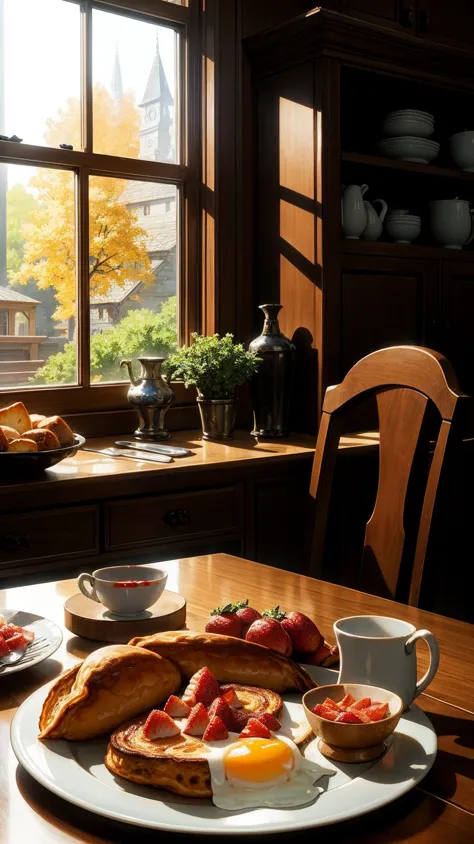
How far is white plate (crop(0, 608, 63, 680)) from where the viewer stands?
98cm

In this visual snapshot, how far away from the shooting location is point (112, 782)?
2.41 feet

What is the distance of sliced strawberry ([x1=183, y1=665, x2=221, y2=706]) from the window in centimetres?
197

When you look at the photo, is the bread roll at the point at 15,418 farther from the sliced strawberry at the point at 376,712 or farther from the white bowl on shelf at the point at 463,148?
the white bowl on shelf at the point at 463,148

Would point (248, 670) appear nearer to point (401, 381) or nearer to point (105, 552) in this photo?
point (401, 381)

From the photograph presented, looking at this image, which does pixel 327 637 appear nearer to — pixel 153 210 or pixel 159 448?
pixel 159 448

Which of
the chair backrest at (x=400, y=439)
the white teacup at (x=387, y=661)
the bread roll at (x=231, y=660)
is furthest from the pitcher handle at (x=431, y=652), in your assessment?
the chair backrest at (x=400, y=439)

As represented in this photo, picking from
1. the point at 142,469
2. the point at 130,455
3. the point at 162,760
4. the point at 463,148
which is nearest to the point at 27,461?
the point at 142,469

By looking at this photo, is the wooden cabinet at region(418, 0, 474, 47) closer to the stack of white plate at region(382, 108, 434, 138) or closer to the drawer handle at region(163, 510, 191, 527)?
the stack of white plate at region(382, 108, 434, 138)

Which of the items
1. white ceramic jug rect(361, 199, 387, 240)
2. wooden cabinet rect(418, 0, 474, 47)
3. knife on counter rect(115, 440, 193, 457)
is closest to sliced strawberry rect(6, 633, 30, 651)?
knife on counter rect(115, 440, 193, 457)

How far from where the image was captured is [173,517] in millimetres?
2357

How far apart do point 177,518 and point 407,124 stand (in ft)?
5.47

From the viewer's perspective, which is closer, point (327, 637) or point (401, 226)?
point (327, 637)

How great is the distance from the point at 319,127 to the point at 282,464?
108 cm

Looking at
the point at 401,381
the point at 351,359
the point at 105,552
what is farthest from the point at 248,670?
the point at 351,359
